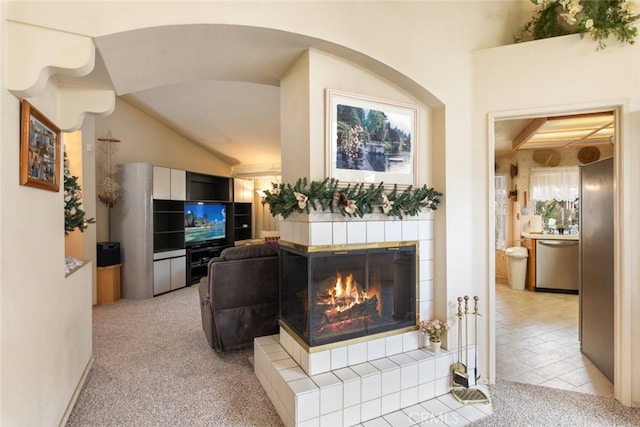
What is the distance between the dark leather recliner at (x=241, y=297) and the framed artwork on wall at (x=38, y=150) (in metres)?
1.42

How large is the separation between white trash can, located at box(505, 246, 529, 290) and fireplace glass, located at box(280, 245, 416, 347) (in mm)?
3927

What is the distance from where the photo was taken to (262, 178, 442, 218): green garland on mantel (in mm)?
2004

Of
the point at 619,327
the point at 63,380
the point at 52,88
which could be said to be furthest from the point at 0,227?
the point at 619,327

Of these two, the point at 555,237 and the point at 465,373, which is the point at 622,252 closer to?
the point at 465,373

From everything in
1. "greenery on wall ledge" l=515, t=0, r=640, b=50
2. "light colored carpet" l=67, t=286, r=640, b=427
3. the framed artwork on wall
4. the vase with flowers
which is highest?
"greenery on wall ledge" l=515, t=0, r=640, b=50

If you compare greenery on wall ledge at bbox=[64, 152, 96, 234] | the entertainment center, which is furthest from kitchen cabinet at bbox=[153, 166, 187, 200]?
greenery on wall ledge at bbox=[64, 152, 96, 234]

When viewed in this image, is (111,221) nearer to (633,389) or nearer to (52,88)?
(52,88)

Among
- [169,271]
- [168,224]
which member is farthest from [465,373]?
[168,224]

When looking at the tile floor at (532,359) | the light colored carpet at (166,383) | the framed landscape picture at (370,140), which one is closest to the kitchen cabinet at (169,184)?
the light colored carpet at (166,383)

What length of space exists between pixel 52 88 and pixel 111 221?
12.8ft

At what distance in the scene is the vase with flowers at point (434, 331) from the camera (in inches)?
91.5

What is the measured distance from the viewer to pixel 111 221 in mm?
5250

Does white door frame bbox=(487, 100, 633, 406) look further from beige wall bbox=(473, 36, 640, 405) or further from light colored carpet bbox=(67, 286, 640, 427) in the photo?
light colored carpet bbox=(67, 286, 640, 427)

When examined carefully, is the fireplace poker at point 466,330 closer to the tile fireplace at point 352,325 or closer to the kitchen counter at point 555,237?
the tile fireplace at point 352,325
